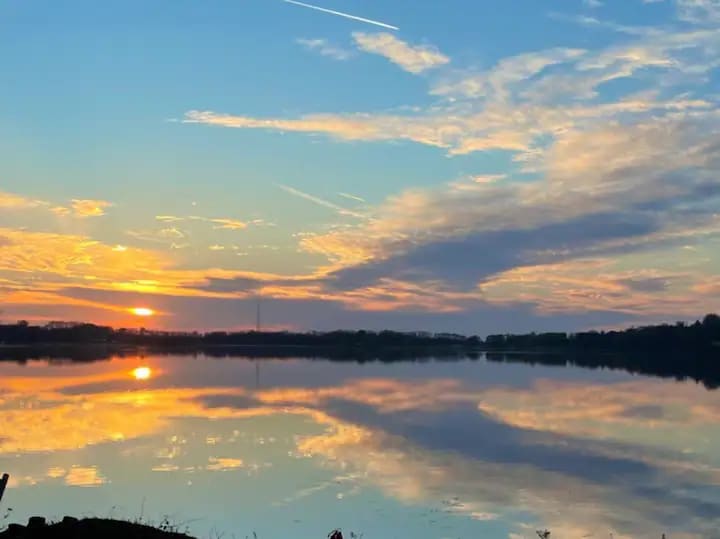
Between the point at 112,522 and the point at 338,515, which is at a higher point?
the point at 112,522

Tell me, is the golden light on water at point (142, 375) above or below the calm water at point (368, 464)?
above

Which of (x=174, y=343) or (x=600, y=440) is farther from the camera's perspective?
(x=174, y=343)

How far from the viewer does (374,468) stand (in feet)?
59.0

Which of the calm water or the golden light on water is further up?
the golden light on water

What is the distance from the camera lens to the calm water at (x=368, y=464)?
537 inches

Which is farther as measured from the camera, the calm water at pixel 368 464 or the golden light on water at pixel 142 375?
the golden light on water at pixel 142 375

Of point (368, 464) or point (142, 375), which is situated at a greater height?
point (142, 375)

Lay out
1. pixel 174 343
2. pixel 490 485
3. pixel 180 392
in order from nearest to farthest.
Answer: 1. pixel 490 485
2. pixel 180 392
3. pixel 174 343

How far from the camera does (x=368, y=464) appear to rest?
18500 millimetres

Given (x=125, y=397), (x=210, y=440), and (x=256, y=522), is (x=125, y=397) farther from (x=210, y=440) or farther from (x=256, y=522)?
(x=256, y=522)

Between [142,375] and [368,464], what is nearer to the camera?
[368,464]

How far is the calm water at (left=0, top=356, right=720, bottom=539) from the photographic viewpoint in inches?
537

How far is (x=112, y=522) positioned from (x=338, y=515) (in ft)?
18.7

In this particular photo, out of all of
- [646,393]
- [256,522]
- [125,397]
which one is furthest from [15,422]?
[646,393]
